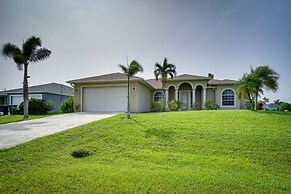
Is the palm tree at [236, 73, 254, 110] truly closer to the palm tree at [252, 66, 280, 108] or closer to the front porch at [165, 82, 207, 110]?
the palm tree at [252, 66, 280, 108]

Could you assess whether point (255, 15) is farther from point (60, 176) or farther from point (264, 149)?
point (60, 176)

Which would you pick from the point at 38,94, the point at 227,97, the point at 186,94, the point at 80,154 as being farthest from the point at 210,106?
the point at 38,94

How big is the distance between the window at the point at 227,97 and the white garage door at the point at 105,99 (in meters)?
12.4

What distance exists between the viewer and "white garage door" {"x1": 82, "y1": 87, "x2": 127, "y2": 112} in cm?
1766

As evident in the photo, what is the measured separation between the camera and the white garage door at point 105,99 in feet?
57.9

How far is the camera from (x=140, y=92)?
17859mm

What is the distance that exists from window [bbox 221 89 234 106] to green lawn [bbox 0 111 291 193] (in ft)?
40.1

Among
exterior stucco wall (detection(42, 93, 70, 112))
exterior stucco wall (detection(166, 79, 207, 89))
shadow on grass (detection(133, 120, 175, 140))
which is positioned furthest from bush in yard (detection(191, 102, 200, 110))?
exterior stucco wall (detection(42, 93, 70, 112))

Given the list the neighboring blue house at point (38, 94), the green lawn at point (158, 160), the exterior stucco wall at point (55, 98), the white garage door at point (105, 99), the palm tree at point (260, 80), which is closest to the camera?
the green lawn at point (158, 160)

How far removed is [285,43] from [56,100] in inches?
1160

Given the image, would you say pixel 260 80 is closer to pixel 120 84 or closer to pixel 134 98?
pixel 134 98

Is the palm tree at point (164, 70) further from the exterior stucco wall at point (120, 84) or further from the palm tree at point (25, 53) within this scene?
the palm tree at point (25, 53)

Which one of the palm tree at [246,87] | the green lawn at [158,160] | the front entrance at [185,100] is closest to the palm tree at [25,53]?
the green lawn at [158,160]

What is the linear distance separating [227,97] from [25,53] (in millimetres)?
21946
